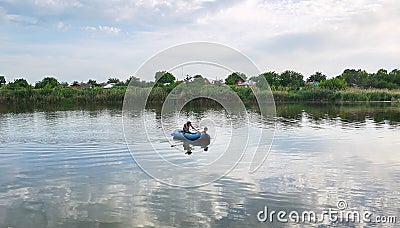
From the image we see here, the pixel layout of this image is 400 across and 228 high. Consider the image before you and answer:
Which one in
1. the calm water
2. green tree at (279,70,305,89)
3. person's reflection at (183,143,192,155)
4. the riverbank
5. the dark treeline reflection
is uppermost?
green tree at (279,70,305,89)

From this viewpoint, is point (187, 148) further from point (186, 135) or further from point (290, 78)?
point (290, 78)

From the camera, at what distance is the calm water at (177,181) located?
781 cm

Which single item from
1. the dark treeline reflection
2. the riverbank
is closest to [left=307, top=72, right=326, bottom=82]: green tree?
the riverbank

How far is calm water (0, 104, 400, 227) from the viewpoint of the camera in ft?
25.6

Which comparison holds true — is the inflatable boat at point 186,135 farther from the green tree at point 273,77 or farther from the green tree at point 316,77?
the green tree at point 316,77

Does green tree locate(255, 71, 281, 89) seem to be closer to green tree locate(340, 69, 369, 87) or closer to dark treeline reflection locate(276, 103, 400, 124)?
green tree locate(340, 69, 369, 87)

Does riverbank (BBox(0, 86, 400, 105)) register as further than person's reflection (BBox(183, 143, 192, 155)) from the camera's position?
Yes

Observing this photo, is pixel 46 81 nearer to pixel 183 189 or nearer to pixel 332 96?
pixel 332 96

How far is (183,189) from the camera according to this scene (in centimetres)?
966

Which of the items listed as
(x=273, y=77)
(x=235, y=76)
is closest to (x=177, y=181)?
(x=235, y=76)

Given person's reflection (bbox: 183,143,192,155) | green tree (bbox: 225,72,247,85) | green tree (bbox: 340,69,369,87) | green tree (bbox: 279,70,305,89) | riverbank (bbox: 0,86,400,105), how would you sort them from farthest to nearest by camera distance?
green tree (bbox: 340,69,369,87) → green tree (bbox: 279,70,305,89) → riverbank (bbox: 0,86,400,105) → person's reflection (bbox: 183,143,192,155) → green tree (bbox: 225,72,247,85)

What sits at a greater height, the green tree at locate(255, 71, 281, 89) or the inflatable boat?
the green tree at locate(255, 71, 281, 89)

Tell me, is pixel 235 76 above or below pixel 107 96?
above

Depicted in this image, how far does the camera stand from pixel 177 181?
10414 mm
